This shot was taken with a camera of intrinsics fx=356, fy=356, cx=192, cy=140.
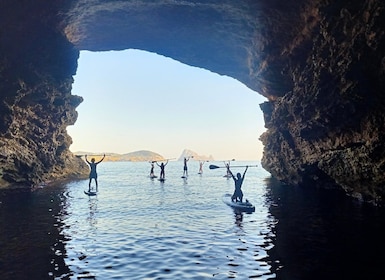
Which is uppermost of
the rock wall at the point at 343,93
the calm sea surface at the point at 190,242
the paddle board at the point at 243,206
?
the rock wall at the point at 343,93

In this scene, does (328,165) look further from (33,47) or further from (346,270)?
(33,47)

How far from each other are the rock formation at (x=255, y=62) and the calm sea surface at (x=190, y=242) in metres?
6.82

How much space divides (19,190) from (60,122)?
2101cm

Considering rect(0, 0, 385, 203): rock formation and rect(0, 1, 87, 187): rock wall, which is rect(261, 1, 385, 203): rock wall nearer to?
rect(0, 0, 385, 203): rock formation

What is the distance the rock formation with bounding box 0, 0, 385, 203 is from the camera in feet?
87.6

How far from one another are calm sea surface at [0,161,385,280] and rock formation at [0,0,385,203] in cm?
682

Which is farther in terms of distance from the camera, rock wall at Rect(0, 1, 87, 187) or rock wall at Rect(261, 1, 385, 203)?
rock wall at Rect(0, 1, 87, 187)

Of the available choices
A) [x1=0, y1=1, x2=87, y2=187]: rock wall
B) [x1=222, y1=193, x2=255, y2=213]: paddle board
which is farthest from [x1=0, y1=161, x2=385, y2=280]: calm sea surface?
[x1=0, y1=1, x2=87, y2=187]: rock wall

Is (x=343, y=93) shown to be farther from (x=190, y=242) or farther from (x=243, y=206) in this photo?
(x=190, y=242)

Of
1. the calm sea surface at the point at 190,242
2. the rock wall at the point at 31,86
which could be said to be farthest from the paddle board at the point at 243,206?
the rock wall at the point at 31,86

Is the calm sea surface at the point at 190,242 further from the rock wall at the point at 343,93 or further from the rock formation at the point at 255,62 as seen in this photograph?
the rock formation at the point at 255,62

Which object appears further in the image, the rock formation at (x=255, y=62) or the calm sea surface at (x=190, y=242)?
the rock formation at (x=255, y=62)

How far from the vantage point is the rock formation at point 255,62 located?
2669cm

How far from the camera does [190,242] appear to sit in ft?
55.4
